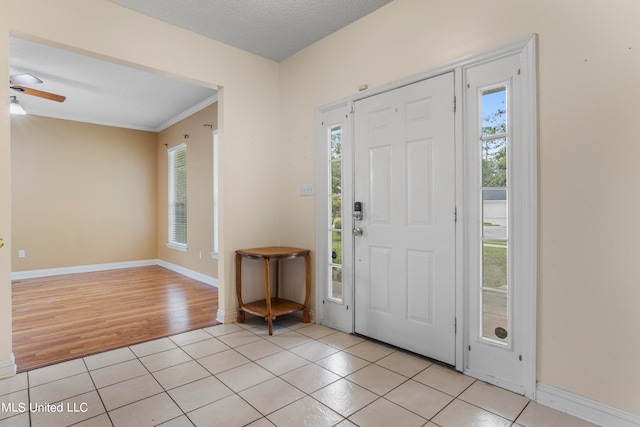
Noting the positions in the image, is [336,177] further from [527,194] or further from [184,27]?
[184,27]

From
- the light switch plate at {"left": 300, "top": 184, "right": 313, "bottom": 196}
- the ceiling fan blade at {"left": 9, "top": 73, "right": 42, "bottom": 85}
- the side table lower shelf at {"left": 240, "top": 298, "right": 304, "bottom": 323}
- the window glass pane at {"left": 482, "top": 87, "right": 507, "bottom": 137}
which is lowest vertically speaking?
the side table lower shelf at {"left": 240, "top": 298, "right": 304, "bottom": 323}

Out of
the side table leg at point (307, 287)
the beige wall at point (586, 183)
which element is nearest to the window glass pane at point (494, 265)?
the beige wall at point (586, 183)

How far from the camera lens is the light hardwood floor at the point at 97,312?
2.89m

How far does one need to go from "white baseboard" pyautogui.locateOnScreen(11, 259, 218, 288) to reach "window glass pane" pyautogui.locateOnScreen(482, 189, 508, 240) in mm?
4107

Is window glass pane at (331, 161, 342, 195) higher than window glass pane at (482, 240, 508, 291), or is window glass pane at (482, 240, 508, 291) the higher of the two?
window glass pane at (331, 161, 342, 195)

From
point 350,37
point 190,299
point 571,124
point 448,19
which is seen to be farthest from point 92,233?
point 571,124

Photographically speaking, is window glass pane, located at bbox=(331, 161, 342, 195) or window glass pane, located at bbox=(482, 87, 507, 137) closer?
window glass pane, located at bbox=(482, 87, 507, 137)

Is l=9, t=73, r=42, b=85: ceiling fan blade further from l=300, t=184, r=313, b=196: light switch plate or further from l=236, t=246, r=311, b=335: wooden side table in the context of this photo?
l=300, t=184, r=313, b=196: light switch plate

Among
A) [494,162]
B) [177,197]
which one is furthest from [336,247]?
[177,197]

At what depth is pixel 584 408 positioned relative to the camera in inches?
72.4

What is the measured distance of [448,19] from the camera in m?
2.41

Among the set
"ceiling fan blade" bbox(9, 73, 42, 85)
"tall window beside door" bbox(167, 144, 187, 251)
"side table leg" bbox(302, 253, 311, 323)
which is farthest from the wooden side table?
"tall window beside door" bbox(167, 144, 187, 251)

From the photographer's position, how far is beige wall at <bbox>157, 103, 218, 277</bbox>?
5.30 meters

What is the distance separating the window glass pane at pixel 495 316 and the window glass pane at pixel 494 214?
0.39 meters
